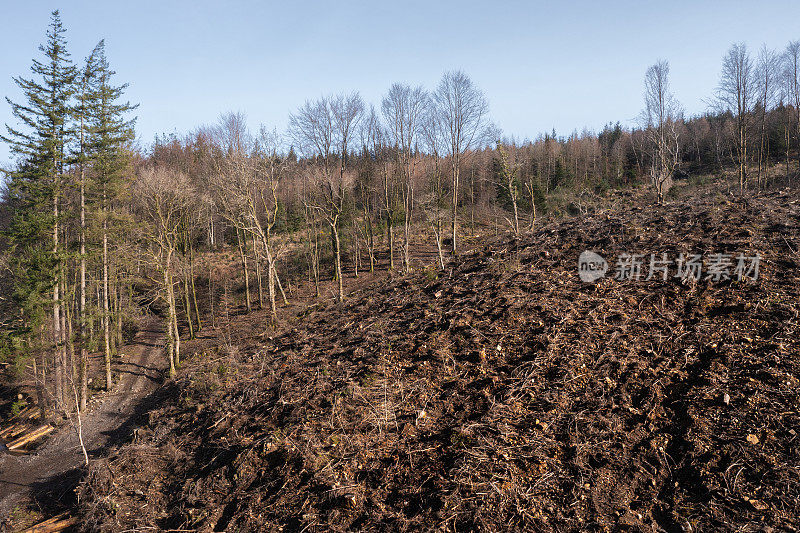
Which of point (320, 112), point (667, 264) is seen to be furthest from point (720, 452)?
point (320, 112)

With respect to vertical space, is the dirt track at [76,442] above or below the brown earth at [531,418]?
below

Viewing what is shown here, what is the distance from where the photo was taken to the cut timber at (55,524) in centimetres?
672

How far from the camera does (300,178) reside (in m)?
36.7

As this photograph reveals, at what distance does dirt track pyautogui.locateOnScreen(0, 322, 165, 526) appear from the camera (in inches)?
388

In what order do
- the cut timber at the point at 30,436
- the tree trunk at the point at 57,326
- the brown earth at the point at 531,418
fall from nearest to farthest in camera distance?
1. the brown earth at the point at 531,418
2. the cut timber at the point at 30,436
3. the tree trunk at the point at 57,326
